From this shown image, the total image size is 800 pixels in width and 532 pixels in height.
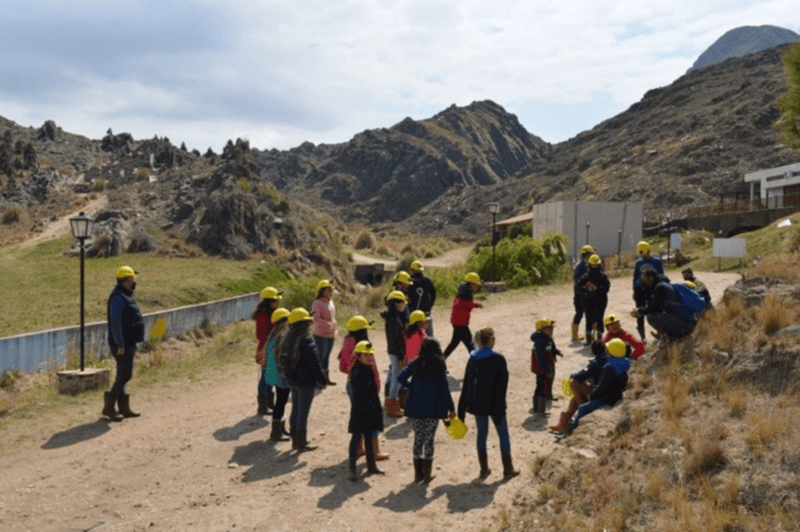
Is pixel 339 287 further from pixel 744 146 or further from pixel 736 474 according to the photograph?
pixel 744 146

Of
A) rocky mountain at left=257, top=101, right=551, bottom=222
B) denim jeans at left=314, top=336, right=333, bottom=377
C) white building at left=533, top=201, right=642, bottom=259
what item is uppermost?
rocky mountain at left=257, top=101, right=551, bottom=222

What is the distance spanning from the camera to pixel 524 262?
86.6 ft

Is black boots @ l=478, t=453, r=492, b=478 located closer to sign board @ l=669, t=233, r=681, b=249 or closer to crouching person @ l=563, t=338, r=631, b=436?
crouching person @ l=563, t=338, r=631, b=436

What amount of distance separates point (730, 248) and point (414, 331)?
23125 millimetres

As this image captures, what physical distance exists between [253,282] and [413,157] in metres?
138

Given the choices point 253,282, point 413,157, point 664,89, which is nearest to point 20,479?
point 253,282

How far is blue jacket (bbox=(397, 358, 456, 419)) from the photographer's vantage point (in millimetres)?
6816

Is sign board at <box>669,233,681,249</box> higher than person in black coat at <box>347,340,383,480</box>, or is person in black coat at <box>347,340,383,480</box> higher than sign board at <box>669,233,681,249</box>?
sign board at <box>669,233,681,249</box>

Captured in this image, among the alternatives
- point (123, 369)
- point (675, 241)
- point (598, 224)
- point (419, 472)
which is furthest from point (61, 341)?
point (598, 224)

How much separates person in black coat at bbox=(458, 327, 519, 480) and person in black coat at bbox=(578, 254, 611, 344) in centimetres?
612

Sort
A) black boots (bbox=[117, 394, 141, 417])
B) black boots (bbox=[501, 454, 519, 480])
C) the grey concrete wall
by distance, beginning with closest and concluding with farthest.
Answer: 1. black boots (bbox=[501, 454, 519, 480])
2. black boots (bbox=[117, 394, 141, 417])
3. the grey concrete wall

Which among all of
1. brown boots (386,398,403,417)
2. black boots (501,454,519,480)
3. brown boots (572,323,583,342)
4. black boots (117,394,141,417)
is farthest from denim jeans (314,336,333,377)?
brown boots (572,323,583,342)

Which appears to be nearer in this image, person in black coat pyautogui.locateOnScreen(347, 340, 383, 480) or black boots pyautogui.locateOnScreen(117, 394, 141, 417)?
person in black coat pyautogui.locateOnScreen(347, 340, 383, 480)

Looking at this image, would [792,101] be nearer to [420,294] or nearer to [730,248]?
[730,248]
